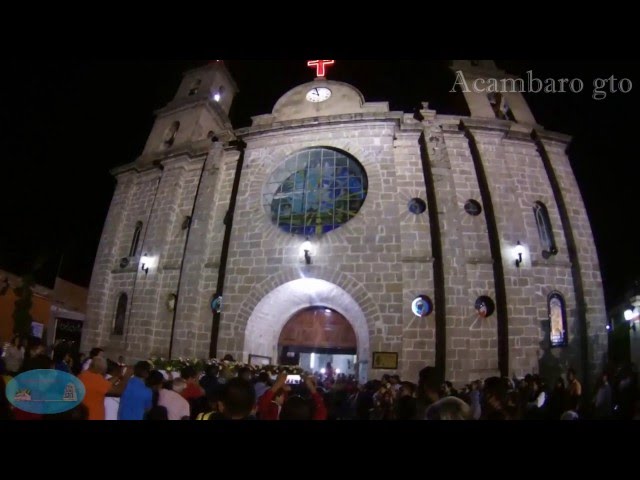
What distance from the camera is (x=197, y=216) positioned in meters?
10.7

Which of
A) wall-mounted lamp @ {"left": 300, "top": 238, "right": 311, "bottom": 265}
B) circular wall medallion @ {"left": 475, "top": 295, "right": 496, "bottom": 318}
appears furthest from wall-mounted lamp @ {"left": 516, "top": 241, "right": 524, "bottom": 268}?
wall-mounted lamp @ {"left": 300, "top": 238, "right": 311, "bottom": 265}

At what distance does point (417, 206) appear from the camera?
9453 mm

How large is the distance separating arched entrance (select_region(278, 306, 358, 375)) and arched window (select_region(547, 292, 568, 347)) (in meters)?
4.62

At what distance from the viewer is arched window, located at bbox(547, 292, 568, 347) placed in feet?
23.8

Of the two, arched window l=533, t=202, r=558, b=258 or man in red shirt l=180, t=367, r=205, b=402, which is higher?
arched window l=533, t=202, r=558, b=258

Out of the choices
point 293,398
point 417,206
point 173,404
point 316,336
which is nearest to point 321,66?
point 417,206

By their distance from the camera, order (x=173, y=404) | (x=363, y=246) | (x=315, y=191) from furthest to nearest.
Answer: (x=315, y=191) → (x=363, y=246) → (x=173, y=404)

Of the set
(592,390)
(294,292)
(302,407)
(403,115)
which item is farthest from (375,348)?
(403,115)

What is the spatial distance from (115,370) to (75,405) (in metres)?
0.62

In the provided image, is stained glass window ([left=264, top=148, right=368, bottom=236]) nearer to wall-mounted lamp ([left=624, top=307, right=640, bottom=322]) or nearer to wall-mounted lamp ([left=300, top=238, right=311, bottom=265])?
wall-mounted lamp ([left=300, top=238, right=311, bottom=265])

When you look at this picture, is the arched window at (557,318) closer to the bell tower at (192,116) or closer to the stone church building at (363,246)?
the stone church building at (363,246)

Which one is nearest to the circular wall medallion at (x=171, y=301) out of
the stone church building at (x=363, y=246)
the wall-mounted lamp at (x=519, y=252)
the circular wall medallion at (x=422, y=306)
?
the stone church building at (x=363, y=246)

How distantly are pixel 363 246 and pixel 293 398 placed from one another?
6.33 m

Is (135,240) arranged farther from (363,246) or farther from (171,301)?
(363,246)
